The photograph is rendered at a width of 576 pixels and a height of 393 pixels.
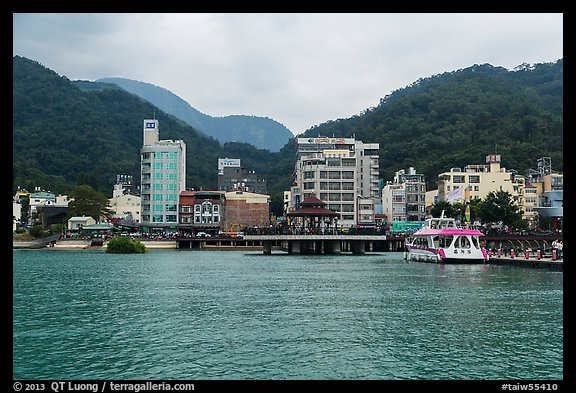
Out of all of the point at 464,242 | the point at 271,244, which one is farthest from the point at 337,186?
the point at 464,242

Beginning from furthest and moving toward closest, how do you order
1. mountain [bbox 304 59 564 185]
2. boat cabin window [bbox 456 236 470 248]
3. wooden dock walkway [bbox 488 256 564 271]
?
mountain [bbox 304 59 564 185] → boat cabin window [bbox 456 236 470 248] → wooden dock walkway [bbox 488 256 564 271]

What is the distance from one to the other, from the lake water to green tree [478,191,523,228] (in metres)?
45.3

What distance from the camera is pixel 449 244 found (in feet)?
202

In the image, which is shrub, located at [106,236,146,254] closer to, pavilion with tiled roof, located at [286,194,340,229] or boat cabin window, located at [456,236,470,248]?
pavilion with tiled roof, located at [286,194,340,229]

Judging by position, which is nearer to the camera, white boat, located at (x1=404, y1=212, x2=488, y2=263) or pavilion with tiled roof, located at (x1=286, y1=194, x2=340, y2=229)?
white boat, located at (x1=404, y1=212, x2=488, y2=263)

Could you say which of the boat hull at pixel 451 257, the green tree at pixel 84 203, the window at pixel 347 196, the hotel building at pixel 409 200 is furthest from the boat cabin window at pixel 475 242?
the green tree at pixel 84 203

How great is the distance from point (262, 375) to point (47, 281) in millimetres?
28453

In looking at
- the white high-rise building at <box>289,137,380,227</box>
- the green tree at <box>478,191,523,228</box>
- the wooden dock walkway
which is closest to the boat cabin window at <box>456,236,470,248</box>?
the wooden dock walkway

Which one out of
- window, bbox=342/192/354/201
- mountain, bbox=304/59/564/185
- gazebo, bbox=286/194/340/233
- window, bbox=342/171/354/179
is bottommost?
gazebo, bbox=286/194/340/233

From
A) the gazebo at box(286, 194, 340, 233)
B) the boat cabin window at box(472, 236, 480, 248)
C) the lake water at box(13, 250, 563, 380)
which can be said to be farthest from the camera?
the gazebo at box(286, 194, 340, 233)

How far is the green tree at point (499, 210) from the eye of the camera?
84.4m

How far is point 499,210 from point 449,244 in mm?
26217

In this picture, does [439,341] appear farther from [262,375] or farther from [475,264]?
[475,264]

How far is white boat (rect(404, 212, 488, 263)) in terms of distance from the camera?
194 ft
